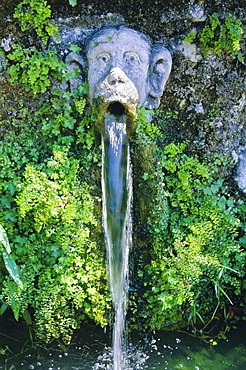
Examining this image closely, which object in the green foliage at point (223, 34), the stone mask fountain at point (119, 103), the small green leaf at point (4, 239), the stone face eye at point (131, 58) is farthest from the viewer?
the green foliage at point (223, 34)

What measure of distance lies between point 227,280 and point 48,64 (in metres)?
2.25

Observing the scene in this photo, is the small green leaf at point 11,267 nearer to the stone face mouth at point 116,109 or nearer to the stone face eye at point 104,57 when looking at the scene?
the stone face mouth at point 116,109

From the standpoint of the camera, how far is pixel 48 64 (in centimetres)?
357

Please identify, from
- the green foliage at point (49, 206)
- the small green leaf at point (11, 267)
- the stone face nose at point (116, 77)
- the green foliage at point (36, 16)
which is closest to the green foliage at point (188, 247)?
the green foliage at point (49, 206)

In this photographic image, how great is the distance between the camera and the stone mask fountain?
332 cm

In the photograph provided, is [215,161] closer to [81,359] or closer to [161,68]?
[161,68]

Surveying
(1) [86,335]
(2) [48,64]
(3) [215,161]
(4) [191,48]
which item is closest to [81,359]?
(1) [86,335]

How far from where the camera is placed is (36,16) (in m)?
3.49

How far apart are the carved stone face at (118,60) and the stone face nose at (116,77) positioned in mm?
13

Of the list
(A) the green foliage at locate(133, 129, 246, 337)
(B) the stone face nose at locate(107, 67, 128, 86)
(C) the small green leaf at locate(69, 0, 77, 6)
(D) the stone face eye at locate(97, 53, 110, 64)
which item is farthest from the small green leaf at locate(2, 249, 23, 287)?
(C) the small green leaf at locate(69, 0, 77, 6)

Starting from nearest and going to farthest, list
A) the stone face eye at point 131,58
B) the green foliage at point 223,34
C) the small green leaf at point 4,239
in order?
the small green leaf at point 4,239, the stone face eye at point 131,58, the green foliage at point 223,34

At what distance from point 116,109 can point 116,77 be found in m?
0.26

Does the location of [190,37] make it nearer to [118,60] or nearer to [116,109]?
[118,60]

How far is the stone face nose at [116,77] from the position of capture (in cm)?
323
